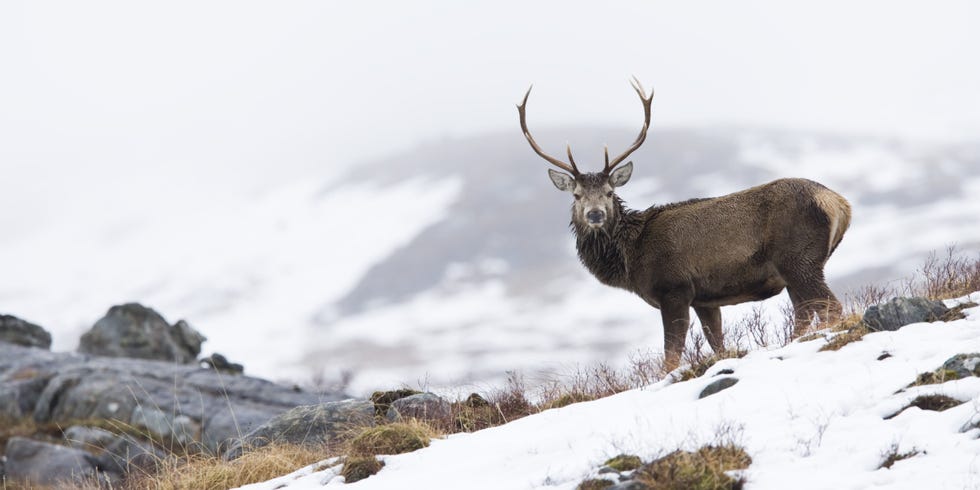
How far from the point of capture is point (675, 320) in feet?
33.3

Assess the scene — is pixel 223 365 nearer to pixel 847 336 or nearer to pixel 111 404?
pixel 111 404

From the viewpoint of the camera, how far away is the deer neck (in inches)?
432

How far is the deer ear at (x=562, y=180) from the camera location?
37.9 feet

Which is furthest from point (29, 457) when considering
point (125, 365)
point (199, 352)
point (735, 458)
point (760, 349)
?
point (735, 458)

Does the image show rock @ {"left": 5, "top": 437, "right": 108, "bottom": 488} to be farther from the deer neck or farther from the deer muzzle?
the deer muzzle

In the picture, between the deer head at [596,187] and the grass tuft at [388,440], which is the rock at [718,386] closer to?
the grass tuft at [388,440]

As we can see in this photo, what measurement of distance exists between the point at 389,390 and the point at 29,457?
10.4 m

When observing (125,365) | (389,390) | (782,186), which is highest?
(125,365)

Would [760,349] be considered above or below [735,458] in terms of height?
above

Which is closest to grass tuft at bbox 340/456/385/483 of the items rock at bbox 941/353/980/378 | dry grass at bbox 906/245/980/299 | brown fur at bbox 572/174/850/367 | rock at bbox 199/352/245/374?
brown fur at bbox 572/174/850/367

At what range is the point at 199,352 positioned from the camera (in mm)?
26188

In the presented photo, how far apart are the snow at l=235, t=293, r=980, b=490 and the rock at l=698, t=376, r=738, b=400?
0.19ft

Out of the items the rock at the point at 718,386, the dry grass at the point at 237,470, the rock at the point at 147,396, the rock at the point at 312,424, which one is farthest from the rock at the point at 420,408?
the rock at the point at 147,396

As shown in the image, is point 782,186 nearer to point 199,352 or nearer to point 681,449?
point 681,449
